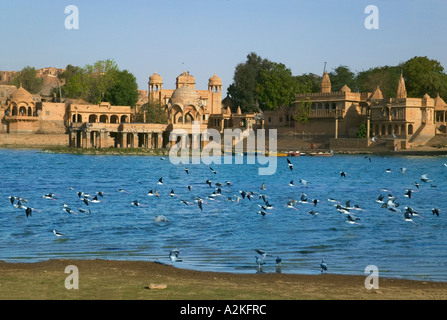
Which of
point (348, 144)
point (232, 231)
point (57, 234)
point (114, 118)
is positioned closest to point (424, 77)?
point (348, 144)

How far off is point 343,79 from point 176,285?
90174mm

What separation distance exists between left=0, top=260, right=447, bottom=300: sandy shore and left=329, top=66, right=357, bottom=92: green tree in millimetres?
85614

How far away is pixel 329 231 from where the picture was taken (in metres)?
20.5

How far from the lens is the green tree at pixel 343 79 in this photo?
9798cm

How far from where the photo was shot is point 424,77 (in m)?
79.5

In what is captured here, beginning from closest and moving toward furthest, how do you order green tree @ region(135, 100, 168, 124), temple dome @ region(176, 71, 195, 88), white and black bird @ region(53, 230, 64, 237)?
1. white and black bird @ region(53, 230, 64, 237)
2. green tree @ region(135, 100, 168, 124)
3. temple dome @ region(176, 71, 195, 88)

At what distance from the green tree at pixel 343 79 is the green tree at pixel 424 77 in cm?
1420

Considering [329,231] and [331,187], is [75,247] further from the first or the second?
[331,187]

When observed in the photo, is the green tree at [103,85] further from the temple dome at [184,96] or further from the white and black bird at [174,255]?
the white and black bird at [174,255]

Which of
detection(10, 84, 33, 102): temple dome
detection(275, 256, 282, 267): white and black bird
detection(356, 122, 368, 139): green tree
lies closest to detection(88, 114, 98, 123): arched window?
detection(10, 84, 33, 102): temple dome

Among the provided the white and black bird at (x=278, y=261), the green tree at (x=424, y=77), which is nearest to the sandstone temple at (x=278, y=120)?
the green tree at (x=424, y=77)

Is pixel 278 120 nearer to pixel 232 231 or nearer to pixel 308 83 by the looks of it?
pixel 308 83

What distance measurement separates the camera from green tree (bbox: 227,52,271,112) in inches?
3967

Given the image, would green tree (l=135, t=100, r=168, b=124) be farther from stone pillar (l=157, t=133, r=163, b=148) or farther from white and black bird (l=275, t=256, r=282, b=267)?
white and black bird (l=275, t=256, r=282, b=267)
